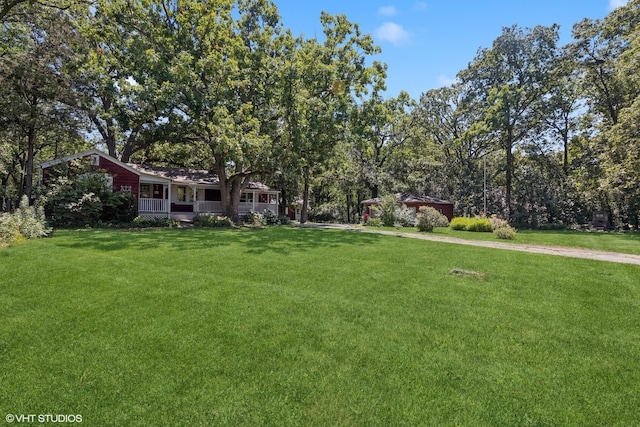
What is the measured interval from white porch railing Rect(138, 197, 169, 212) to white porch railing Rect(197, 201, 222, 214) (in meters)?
2.99

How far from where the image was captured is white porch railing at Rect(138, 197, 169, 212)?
20.1m

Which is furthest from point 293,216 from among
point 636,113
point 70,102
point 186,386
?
point 186,386

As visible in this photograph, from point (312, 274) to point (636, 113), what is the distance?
1902 centimetres

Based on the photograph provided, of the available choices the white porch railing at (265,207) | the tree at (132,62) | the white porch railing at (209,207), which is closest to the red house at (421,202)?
the white porch railing at (265,207)

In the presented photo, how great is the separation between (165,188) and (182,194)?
163 cm

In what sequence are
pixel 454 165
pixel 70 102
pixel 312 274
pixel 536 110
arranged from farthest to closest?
pixel 454 165 → pixel 536 110 → pixel 70 102 → pixel 312 274

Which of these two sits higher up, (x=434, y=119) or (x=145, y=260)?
(x=434, y=119)

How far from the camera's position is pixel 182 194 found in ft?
80.1

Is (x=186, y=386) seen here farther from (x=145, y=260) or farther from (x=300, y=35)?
(x=300, y=35)

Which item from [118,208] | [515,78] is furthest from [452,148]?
[118,208]

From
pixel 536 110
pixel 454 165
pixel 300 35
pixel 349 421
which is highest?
pixel 300 35

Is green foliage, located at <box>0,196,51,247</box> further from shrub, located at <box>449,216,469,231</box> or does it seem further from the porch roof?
shrub, located at <box>449,216,469,231</box>

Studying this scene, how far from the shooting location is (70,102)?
1831 centimetres

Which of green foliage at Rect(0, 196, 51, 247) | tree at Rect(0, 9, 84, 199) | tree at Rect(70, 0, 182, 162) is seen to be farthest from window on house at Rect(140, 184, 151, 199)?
green foliage at Rect(0, 196, 51, 247)
